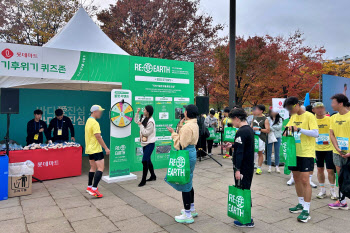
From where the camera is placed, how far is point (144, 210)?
4312 millimetres

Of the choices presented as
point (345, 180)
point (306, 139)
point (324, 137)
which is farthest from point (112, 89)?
point (345, 180)

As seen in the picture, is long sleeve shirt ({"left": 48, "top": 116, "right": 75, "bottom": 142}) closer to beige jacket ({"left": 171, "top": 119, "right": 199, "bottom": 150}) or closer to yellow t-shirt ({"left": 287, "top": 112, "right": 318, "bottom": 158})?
beige jacket ({"left": 171, "top": 119, "right": 199, "bottom": 150})

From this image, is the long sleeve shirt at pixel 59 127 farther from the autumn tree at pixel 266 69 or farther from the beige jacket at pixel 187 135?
the autumn tree at pixel 266 69

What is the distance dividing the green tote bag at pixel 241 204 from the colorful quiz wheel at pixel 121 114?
3.41 metres

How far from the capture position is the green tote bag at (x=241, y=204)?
131 inches

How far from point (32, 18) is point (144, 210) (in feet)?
47.2

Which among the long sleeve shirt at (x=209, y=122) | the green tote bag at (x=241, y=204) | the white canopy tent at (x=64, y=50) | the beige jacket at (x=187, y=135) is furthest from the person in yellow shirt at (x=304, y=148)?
the long sleeve shirt at (x=209, y=122)

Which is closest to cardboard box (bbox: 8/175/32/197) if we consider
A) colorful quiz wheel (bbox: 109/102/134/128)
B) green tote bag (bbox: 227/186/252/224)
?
colorful quiz wheel (bbox: 109/102/134/128)

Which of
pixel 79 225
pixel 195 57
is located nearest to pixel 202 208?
pixel 79 225

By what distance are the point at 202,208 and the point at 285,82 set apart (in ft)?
51.8

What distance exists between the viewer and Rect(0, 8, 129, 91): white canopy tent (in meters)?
5.38

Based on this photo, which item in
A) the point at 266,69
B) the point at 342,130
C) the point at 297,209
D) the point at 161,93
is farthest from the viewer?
the point at 266,69

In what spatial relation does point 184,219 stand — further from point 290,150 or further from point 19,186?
point 19,186

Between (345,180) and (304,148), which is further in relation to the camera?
(304,148)
